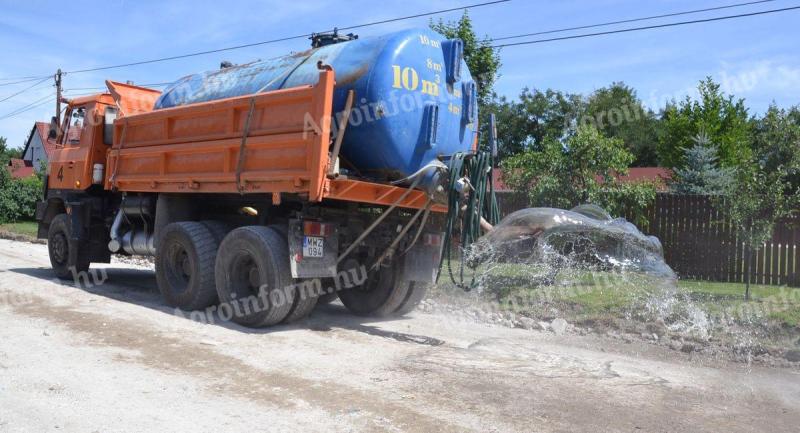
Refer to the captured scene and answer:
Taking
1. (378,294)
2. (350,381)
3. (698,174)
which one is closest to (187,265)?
(378,294)

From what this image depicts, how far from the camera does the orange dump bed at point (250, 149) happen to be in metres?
6.98

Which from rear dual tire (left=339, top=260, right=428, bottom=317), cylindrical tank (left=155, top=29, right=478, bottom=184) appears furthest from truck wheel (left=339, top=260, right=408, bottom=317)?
cylindrical tank (left=155, top=29, right=478, bottom=184)

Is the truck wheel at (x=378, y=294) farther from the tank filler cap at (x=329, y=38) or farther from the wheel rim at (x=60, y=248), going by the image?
the wheel rim at (x=60, y=248)

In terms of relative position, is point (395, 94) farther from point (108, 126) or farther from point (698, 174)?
point (698, 174)

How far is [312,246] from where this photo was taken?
754 centimetres

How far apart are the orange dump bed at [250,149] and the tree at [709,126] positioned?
25420 millimetres

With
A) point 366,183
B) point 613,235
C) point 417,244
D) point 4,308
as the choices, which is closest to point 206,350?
point 366,183

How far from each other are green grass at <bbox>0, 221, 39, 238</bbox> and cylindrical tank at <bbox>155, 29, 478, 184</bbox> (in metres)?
17.6

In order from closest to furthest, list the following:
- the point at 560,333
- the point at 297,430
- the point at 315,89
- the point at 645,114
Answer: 1. the point at 297,430
2. the point at 315,89
3. the point at 560,333
4. the point at 645,114

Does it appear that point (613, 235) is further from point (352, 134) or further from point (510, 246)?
point (352, 134)

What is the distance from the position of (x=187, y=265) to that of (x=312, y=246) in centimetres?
237

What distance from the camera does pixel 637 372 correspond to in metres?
6.30

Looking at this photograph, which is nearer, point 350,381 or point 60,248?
point 350,381

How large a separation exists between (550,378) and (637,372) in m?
0.97
